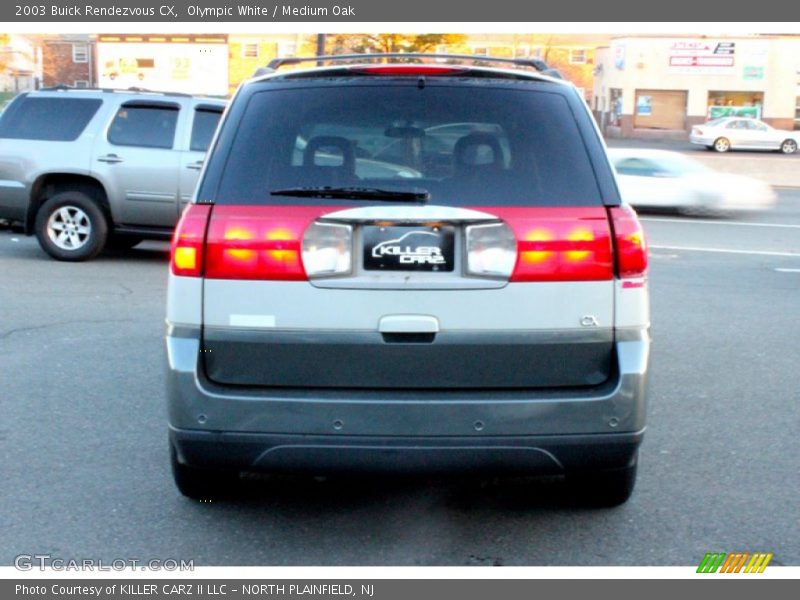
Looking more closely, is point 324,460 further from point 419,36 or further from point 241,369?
point 419,36

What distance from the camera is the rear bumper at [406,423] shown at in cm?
417

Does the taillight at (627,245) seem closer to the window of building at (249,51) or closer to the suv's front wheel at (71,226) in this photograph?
the suv's front wheel at (71,226)

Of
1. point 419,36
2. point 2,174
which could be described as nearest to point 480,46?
point 419,36

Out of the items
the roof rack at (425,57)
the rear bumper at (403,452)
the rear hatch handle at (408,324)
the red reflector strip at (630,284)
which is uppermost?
the roof rack at (425,57)

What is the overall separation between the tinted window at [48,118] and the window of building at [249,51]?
55.5m

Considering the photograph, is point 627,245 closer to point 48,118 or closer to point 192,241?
point 192,241

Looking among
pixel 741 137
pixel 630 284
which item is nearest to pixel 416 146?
pixel 630 284

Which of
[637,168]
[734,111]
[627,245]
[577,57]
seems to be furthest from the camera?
[577,57]

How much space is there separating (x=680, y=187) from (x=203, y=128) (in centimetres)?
999

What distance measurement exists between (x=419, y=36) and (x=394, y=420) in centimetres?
2950

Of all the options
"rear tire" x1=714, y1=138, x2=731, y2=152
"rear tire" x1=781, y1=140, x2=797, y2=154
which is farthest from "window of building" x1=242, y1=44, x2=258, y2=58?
"rear tire" x1=781, y1=140, x2=797, y2=154

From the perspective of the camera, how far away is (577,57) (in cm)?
8006

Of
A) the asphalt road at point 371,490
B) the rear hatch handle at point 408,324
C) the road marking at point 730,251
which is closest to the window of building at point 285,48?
the road marking at point 730,251

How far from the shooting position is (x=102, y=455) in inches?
231
